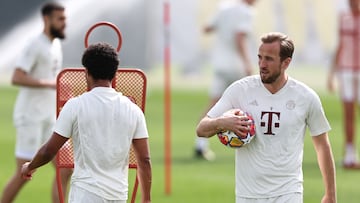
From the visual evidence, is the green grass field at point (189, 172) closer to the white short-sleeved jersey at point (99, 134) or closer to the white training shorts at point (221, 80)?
the white training shorts at point (221, 80)

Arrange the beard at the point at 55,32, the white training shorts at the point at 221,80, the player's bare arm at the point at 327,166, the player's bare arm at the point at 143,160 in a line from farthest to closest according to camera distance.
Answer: the white training shorts at the point at 221,80 → the beard at the point at 55,32 → the player's bare arm at the point at 327,166 → the player's bare arm at the point at 143,160

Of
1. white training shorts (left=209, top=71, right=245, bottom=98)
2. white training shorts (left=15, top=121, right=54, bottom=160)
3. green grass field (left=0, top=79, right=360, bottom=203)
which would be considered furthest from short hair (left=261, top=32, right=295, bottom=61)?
white training shorts (left=209, top=71, right=245, bottom=98)

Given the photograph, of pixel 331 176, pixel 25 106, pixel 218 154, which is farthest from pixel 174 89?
pixel 331 176

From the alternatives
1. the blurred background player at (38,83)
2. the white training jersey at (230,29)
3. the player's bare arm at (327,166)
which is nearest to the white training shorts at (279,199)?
the player's bare arm at (327,166)

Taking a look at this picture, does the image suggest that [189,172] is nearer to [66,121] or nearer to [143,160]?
[143,160]

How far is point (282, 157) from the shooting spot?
7973mm

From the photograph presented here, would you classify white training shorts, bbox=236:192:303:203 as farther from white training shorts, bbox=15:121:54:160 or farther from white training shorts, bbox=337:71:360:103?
white training shorts, bbox=337:71:360:103

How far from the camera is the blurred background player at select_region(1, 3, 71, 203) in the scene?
36.9ft

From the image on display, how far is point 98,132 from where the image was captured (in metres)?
7.49

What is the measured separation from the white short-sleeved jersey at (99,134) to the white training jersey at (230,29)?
28.8 feet

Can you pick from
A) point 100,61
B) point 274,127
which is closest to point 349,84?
point 274,127

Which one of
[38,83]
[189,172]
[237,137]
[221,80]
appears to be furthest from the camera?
[221,80]

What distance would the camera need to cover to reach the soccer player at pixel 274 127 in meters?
7.95

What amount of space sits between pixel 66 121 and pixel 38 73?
401cm
